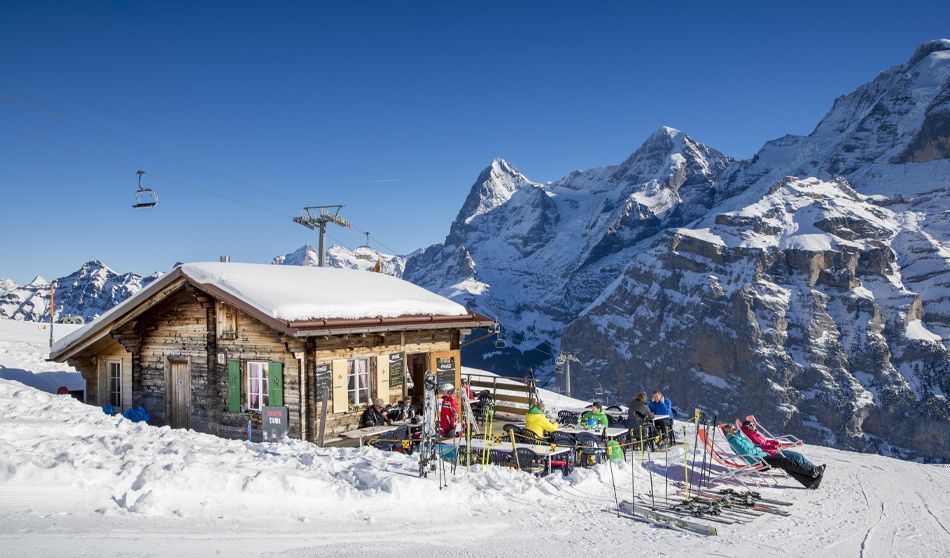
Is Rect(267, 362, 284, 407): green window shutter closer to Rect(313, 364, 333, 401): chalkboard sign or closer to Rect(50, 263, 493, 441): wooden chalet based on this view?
Rect(50, 263, 493, 441): wooden chalet

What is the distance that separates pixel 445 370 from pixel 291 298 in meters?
5.66

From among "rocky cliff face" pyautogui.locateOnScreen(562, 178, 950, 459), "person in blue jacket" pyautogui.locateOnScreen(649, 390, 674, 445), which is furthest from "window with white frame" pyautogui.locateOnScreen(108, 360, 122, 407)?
"rocky cliff face" pyautogui.locateOnScreen(562, 178, 950, 459)

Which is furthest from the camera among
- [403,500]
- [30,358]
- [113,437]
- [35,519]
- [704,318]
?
[704,318]

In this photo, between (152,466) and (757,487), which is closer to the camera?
(152,466)

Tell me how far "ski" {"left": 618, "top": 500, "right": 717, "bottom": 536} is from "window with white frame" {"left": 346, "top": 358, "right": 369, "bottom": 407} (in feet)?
27.8

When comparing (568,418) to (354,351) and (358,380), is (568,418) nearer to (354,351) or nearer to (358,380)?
(358,380)

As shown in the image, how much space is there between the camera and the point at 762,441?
1319 cm

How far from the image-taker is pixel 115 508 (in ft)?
25.2

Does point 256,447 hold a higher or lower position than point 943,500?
higher

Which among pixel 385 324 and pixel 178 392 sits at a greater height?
pixel 385 324

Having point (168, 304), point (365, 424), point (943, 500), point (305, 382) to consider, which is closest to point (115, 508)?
point (305, 382)

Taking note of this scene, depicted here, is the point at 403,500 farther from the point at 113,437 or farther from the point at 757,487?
the point at 757,487

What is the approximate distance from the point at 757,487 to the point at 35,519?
36.6 ft

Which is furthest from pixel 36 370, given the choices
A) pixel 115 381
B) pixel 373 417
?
pixel 373 417
